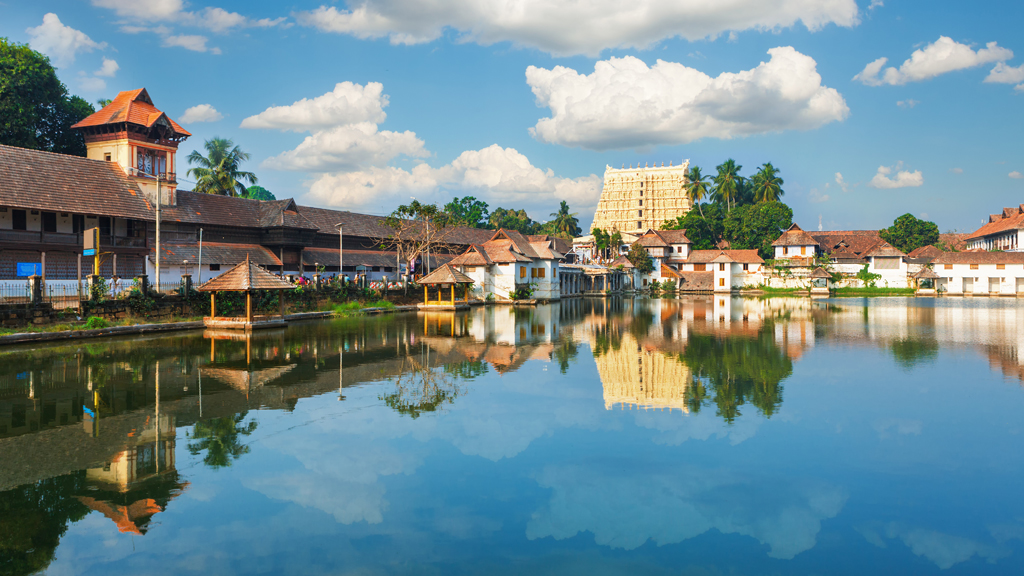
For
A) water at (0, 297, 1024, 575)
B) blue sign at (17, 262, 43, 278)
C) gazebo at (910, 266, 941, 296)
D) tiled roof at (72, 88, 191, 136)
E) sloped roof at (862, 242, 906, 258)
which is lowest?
water at (0, 297, 1024, 575)

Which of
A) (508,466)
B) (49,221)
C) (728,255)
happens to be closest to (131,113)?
(49,221)

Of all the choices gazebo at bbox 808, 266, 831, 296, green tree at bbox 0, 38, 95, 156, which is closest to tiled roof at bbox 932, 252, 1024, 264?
gazebo at bbox 808, 266, 831, 296

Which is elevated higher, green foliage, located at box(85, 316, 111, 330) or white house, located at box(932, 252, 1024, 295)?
white house, located at box(932, 252, 1024, 295)

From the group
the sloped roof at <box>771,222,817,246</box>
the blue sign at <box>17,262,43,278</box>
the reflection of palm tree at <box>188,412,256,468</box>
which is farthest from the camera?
the sloped roof at <box>771,222,817,246</box>

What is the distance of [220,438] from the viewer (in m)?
8.56

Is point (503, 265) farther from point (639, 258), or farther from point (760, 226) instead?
point (760, 226)

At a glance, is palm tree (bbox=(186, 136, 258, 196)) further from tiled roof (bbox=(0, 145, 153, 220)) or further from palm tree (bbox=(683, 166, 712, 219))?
palm tree (bbox=(683, 166, 712, 219))

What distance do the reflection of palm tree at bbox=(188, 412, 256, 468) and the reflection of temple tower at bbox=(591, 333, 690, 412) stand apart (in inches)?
230

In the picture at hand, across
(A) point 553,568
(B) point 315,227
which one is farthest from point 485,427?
(B) point 315,227

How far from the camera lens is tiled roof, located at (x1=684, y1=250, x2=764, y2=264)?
64.2 metres

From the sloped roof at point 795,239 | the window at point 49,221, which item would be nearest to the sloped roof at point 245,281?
the window at point 49,221

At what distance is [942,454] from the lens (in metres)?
7.92

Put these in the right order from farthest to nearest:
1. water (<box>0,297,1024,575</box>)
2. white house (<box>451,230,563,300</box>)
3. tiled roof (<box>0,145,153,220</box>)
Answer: white house (<box>451,230,563,300</box>)
tiled roof (<box>0,145,153,220</box>)
water (<box>0,297,1024,575</box>)

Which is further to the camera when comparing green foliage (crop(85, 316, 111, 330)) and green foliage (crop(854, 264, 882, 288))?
green foliage (crop(854, 264, 882, 288))
